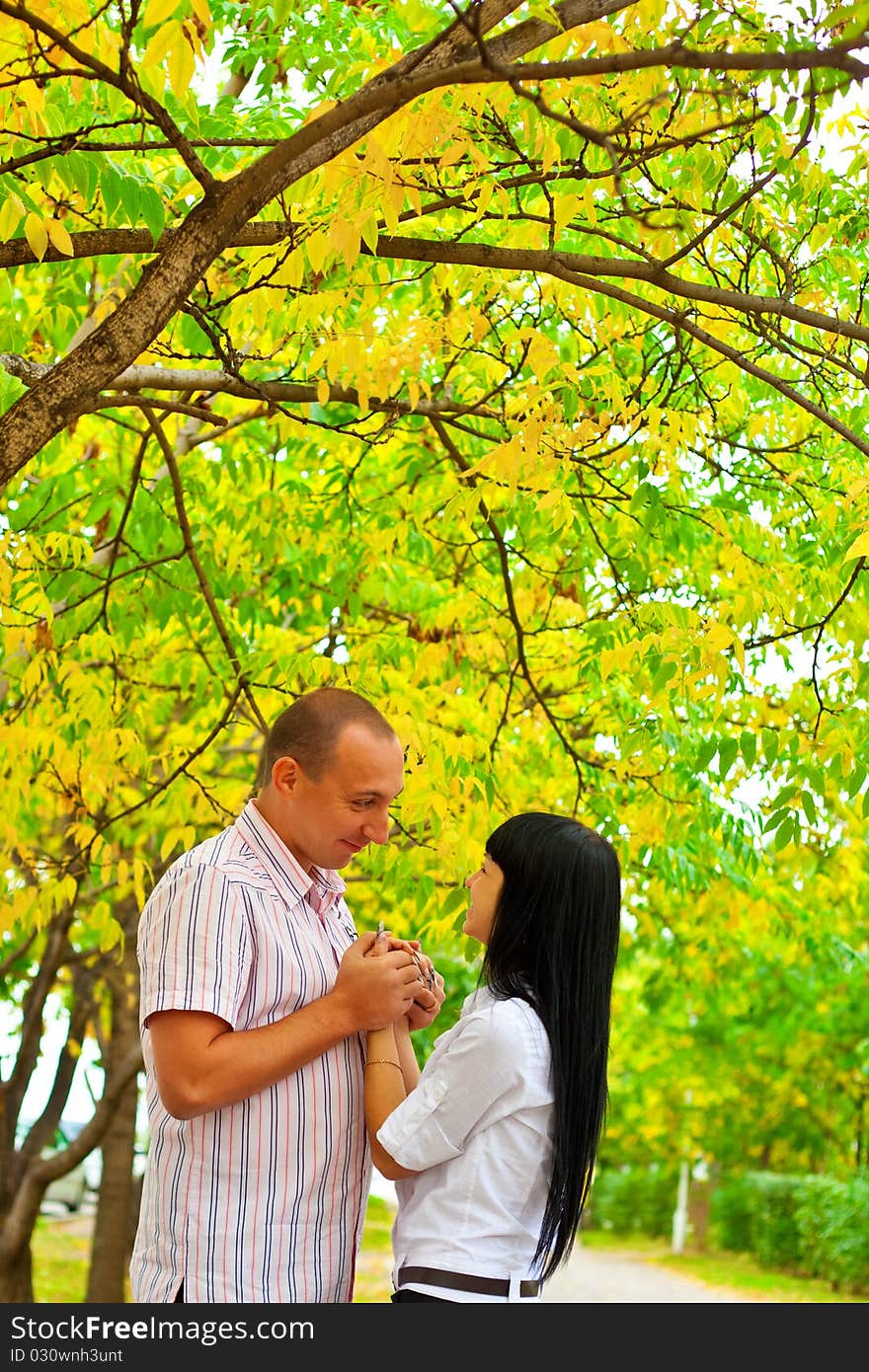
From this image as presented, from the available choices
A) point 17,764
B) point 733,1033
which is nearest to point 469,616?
point 17,764

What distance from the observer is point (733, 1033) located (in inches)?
781

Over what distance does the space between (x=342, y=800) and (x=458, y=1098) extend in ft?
2.04

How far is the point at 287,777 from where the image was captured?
273 cm

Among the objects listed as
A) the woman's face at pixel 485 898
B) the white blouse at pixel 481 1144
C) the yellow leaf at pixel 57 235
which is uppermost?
the yellow leaf at pixel 57 235

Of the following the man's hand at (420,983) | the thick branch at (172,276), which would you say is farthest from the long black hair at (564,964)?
the thick branch at (172,276)

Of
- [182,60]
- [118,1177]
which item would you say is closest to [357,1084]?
[182,60]

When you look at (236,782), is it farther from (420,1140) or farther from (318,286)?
(420,1140)

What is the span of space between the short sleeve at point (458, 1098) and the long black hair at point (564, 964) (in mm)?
94

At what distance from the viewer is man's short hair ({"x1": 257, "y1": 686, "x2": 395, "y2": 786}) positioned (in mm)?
2703

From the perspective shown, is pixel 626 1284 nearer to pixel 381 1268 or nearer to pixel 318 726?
pixel 381 1268

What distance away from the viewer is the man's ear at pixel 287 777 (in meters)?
2.72

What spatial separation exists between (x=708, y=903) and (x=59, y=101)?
6.56m

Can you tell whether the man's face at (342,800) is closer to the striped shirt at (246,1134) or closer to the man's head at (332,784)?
the man's head at (332,784)

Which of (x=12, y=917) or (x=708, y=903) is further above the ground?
(x=708, y=903)
